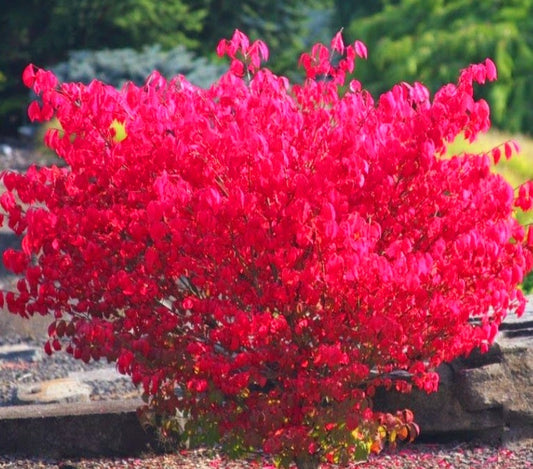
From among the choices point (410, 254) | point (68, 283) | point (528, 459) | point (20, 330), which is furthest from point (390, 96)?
point (20, 330)

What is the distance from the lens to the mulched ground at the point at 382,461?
5355 mm

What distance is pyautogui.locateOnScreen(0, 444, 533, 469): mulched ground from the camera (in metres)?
5.36

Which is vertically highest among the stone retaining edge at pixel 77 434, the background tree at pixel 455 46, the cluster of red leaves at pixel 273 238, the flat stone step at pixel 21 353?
the background tree at pixel 455 46

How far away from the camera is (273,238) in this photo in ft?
13.6

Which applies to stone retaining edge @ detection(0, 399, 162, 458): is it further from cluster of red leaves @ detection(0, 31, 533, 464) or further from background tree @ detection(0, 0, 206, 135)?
background tree @ detection(0, 0, 206, 135)

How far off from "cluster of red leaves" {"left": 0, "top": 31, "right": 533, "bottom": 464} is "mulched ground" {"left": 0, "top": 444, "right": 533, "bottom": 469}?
30.7 inches

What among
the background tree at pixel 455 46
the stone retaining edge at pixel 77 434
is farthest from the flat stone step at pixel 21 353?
the background tree at pixel 455 46

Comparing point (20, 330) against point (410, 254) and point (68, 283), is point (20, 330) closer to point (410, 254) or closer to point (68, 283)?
point (68, 283)

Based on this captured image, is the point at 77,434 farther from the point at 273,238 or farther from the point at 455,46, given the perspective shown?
the point at 455,46

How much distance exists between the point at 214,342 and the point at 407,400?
138cm

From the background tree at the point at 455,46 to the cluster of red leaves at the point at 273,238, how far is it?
11795mm

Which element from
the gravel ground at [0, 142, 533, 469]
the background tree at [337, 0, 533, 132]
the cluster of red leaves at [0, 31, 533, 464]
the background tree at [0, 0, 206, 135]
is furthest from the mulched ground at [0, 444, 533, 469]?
the background tree at [0, 0, 206, 135]

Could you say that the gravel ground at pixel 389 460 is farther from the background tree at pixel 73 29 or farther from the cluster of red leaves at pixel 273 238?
the background tree at pixel 73 29

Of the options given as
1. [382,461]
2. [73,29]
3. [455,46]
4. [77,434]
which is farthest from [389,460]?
[73,29]
